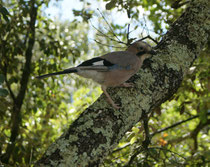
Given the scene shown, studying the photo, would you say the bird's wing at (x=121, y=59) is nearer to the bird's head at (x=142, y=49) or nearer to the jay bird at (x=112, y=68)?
the jay bird at (x=112, y=68)

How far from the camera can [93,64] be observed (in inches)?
115

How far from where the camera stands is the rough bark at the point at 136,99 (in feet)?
6.48

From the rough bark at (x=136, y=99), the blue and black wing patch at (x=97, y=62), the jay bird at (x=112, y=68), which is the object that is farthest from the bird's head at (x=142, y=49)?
the blue and black wing patch at (x=97, y=62)

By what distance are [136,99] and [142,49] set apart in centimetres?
91

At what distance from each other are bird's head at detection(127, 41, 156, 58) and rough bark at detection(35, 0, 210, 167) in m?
0.11

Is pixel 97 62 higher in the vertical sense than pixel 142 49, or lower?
lower

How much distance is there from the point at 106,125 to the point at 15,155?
6.76 feet

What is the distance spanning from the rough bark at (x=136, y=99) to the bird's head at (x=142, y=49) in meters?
0.11

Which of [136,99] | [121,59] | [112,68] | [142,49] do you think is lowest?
[136,99]

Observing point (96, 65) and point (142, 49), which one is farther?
point (142, 49)

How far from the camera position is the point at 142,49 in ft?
10.6

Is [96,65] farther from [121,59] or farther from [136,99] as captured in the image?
[136,99]

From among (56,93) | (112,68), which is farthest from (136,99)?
(56,93)

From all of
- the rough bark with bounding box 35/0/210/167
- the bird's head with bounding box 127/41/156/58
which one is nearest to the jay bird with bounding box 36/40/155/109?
the bird's head with bounding box 127/41/156/58
